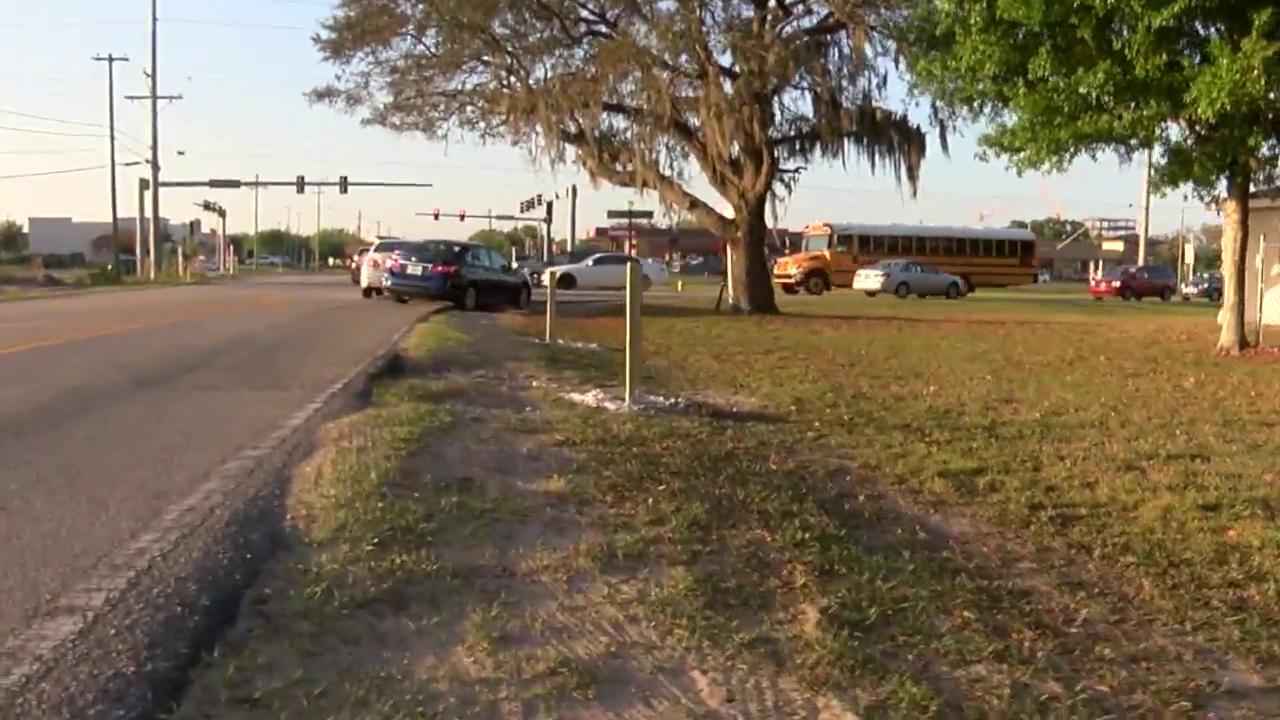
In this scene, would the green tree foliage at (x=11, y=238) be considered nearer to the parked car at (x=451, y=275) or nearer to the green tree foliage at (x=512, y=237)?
the green tree foliage at (x=512, y=237)

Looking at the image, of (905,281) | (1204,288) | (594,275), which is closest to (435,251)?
(594,275)

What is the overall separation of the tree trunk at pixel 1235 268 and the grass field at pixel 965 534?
6.03 meters

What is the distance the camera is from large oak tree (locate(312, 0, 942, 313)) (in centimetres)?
2709

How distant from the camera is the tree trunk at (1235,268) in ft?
67.7

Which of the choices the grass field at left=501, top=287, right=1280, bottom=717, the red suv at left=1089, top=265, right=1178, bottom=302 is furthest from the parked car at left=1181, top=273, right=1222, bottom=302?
the grass field at left=501, top=287, right=1280, bottom=717

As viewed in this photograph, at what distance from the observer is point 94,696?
14.6 ft

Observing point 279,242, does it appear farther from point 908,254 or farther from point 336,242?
point 908,254

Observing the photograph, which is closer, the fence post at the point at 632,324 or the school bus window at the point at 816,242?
the fence post at the point at 632,324

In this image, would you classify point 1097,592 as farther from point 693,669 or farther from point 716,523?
point 693,669

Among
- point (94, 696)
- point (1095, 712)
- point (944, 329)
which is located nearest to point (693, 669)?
point (1095, 712)

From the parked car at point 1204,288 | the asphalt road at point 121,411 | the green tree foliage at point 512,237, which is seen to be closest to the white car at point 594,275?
the parked car at point 1204,288

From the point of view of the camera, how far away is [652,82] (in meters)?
27.4

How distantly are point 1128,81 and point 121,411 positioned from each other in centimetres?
1232

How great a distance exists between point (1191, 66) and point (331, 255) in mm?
152585
